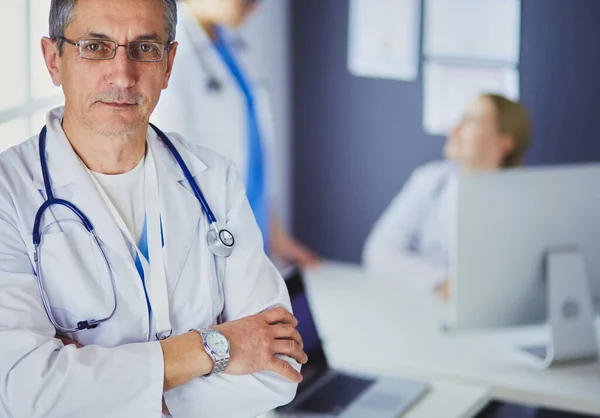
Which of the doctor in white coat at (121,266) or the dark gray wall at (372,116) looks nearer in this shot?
the doctor in white coat at (121,266)

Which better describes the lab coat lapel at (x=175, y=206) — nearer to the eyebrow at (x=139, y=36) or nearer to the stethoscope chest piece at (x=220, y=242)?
the stethoscope chest piece at (x=220, y=242)

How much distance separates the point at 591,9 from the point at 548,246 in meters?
1.71

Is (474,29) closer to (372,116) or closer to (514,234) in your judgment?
(372,116)

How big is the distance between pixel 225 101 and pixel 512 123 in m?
1.10

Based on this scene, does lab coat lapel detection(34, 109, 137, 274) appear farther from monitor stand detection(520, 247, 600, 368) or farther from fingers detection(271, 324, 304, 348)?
monitor stand detection(520, 247, 600, 368)

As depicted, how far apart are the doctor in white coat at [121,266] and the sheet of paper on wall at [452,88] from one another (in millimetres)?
2701

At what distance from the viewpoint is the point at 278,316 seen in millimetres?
1655

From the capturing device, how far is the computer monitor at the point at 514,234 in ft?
8.09

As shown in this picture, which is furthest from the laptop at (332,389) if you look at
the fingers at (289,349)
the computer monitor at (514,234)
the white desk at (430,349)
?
the fingers at (289,349)

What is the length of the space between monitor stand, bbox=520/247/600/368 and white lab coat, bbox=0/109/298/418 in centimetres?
113

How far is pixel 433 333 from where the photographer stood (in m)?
2.76

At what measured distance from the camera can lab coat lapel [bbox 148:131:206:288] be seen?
1.62 m

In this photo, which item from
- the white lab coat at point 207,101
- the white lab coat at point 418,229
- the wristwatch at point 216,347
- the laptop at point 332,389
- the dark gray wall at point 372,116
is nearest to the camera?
the wristwatch at point 216,347

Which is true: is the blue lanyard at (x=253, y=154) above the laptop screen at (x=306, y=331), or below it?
above
